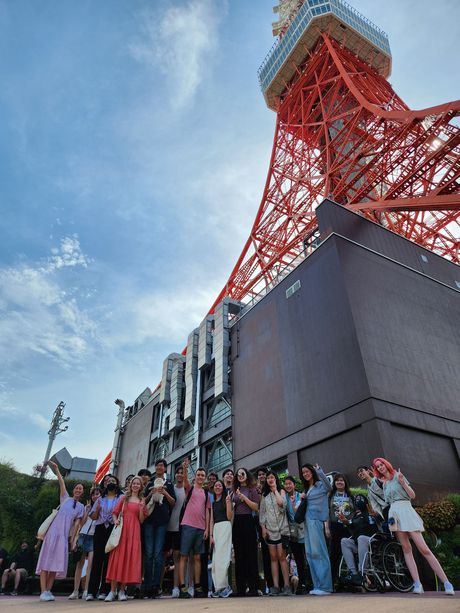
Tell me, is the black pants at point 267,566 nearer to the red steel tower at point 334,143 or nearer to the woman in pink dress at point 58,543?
the woman in pink dress at point 58,543

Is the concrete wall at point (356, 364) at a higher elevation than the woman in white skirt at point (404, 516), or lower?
higher

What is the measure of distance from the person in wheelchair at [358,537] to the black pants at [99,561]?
3.36 metres

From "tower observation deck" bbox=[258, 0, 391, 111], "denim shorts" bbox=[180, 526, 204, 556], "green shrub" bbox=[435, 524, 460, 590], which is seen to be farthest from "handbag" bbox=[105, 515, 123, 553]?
"tower observation deck" bbox=[258, 0, 391, 111]

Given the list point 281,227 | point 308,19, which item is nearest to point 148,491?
point 281,227

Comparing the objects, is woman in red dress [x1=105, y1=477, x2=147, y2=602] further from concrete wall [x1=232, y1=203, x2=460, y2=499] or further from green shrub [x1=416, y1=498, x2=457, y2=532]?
concrete wall [x1=232, y1=203, x2=460, y2=499]

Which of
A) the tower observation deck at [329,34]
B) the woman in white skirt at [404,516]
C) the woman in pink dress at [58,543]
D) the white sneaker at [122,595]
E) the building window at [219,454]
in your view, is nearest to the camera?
the woman in white skirt at [404,516]

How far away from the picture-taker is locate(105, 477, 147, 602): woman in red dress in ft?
16.5

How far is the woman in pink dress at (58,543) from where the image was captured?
5.59m

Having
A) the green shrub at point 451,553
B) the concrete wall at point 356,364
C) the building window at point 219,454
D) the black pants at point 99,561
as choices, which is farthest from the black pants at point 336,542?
the building window at point 219,454

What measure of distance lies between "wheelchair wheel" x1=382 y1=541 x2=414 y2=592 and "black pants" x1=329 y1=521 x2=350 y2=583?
0.70 metres

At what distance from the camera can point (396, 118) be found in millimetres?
19906

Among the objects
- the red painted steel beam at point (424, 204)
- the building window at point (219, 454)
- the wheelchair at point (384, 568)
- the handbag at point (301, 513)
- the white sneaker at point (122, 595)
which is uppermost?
the red painted steel beam at point (424, 204)

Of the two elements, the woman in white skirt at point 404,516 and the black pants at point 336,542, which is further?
the black pants at point 336,542

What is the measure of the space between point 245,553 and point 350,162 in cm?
2329
